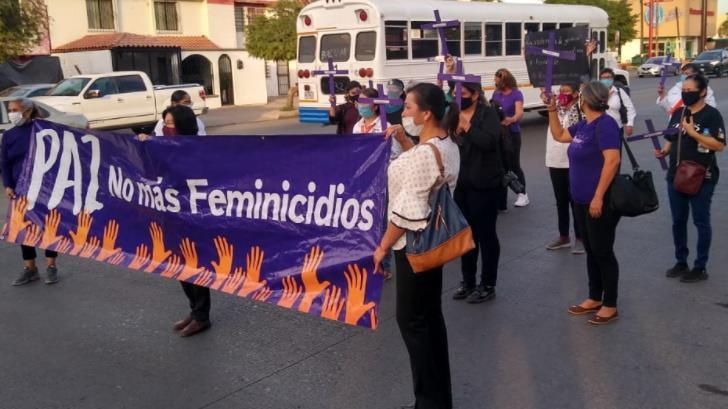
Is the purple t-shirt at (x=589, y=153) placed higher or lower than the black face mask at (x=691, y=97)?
lower

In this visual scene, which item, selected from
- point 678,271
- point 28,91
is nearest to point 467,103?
point 678,271

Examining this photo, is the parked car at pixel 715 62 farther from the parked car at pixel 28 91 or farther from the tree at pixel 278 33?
the parked car at pixel 28 91

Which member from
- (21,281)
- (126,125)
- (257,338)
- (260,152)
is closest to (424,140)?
(260,152)

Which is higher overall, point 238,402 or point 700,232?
point 700,232

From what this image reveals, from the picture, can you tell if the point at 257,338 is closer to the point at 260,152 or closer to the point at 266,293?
the point at 266,293

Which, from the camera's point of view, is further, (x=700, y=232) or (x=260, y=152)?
(x=700, y=232)

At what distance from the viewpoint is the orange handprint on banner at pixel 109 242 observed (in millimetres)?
5762

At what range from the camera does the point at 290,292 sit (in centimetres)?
450

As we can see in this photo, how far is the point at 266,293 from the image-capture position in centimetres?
464

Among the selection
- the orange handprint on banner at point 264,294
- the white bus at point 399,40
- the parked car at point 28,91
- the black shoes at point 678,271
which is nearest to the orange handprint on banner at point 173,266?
the orange handprint on banner at point 264,294

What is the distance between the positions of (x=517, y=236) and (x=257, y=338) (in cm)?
359

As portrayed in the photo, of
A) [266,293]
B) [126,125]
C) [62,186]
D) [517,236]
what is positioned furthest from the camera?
[126,125]

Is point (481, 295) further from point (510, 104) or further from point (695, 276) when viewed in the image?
point (510, 104)

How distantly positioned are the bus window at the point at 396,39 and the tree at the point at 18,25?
12100mm
